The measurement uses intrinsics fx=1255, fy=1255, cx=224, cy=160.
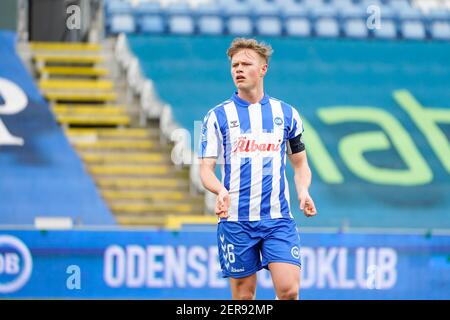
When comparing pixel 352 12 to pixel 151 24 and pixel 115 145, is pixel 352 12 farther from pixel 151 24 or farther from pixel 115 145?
pixel 115 145

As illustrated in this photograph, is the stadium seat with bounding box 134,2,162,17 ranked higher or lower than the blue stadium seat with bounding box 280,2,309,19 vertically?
higher

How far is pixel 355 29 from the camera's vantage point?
1622 centimetres

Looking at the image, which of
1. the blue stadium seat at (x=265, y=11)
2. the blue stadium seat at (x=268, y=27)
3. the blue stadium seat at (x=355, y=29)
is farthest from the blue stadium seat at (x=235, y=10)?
the blue stadium seat at (x=355, y=29)

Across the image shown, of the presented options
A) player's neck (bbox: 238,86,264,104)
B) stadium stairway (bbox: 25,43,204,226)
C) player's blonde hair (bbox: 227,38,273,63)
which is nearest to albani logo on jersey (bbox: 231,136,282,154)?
player's neck (bbox: 238,86,264,104)

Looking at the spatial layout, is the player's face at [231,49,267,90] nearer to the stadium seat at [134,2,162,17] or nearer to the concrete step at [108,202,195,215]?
the concrete step at [108,202,195,215]

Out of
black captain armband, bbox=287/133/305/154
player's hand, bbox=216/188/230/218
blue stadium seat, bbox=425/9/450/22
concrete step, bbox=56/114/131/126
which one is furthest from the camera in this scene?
blue stadium seat, bbox=425/9/450/22

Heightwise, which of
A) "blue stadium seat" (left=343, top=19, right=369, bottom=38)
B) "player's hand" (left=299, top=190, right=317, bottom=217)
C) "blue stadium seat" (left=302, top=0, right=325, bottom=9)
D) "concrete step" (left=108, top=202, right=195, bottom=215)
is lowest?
"player's hand" (left=299, top=190, right=317, bottom=217)

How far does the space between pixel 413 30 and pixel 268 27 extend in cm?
197

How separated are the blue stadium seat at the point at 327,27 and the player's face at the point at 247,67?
9895 mm

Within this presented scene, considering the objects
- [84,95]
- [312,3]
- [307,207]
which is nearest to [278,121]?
[307,207]

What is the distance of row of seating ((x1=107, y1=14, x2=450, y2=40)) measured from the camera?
1578 centimetres

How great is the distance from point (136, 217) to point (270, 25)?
11.0 feet

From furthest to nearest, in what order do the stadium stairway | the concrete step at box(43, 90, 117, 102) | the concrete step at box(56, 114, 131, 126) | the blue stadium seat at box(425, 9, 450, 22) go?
the blue stadium seat at box(425, 9, 450, 22) < the concrete step at box(43, 90, 117, 102) < the concrete step at box(56, 114, 131, 126) < the stadium stairway
